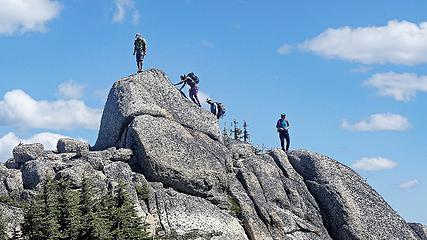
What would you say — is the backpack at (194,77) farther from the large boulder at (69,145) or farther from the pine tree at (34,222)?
the pine tree at (34,222)

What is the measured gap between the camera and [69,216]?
3334 cm

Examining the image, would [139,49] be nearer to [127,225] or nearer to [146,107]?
[146,107]

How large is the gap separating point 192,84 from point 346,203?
44.0ft

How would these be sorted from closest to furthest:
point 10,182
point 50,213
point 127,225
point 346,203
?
point 50,213 < point 127,225 < point 10,182 < point 346,203

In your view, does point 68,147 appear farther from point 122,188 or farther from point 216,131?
point 122,188

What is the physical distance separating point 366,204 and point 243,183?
826 centimetres

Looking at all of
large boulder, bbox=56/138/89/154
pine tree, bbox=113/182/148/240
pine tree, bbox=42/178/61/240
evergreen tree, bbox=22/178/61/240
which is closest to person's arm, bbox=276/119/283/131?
large boulder, bbox=56/138/89/154

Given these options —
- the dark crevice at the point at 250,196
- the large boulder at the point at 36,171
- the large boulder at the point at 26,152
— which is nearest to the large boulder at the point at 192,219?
the dark crevice at the point at 250,196

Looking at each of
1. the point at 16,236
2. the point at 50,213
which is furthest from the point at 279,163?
the point at 16,236

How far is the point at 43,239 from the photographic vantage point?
32688 millimetres

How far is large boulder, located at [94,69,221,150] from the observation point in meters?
48.0

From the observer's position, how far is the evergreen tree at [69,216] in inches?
1302

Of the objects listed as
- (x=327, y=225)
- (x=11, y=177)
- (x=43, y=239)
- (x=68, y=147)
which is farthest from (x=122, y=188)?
(x=327, y=225)

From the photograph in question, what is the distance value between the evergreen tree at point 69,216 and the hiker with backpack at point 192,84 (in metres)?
19.7
